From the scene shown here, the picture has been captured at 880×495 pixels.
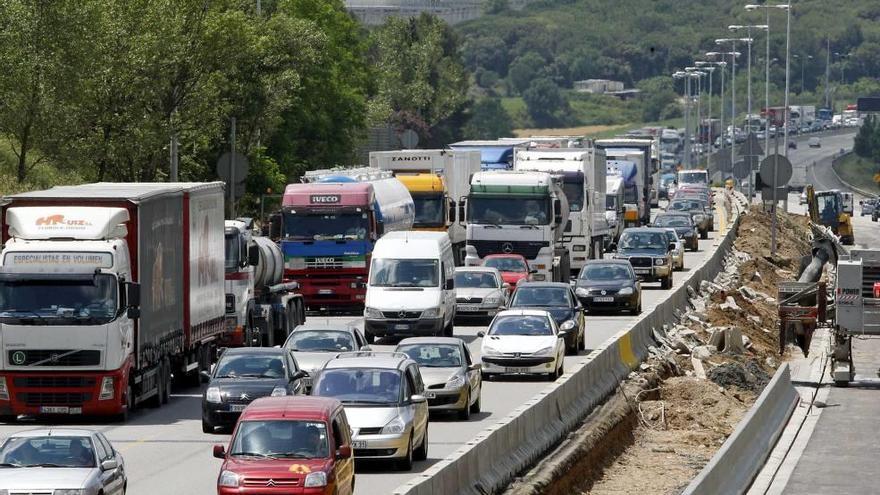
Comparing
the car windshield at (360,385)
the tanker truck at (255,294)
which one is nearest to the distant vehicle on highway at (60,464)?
the car windshield at (360,385)

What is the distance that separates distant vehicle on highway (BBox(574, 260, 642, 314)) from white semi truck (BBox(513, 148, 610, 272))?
10074mm

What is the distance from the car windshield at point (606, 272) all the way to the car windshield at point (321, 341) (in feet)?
62.1

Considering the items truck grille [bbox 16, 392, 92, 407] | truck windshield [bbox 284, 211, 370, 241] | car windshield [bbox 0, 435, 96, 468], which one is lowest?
truck grille [bbox 16, 392, 92, 407]

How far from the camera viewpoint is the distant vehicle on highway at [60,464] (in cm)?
2030

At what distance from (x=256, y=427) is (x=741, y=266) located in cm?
5814

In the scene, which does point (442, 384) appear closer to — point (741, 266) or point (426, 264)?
point (426, 264)

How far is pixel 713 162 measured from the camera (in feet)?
581

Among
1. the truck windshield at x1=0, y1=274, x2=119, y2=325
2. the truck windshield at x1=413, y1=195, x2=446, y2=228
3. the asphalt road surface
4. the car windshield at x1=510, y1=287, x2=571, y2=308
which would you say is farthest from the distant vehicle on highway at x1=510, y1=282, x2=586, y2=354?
the truck windshield at x1=413, y1=195, x2=446, y2=228

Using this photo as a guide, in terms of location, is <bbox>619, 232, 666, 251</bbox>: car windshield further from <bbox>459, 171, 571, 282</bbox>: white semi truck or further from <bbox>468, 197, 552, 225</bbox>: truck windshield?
<bbox>468, 197, 552, 225</bbox>: truck windshield

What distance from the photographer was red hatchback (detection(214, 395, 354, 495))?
21.3 meters

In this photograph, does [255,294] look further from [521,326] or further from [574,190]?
[574,190]

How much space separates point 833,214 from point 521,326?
233 ft

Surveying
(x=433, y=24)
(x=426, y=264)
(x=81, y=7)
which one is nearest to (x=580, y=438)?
(x=426, y=264)

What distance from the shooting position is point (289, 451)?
71.8ft
